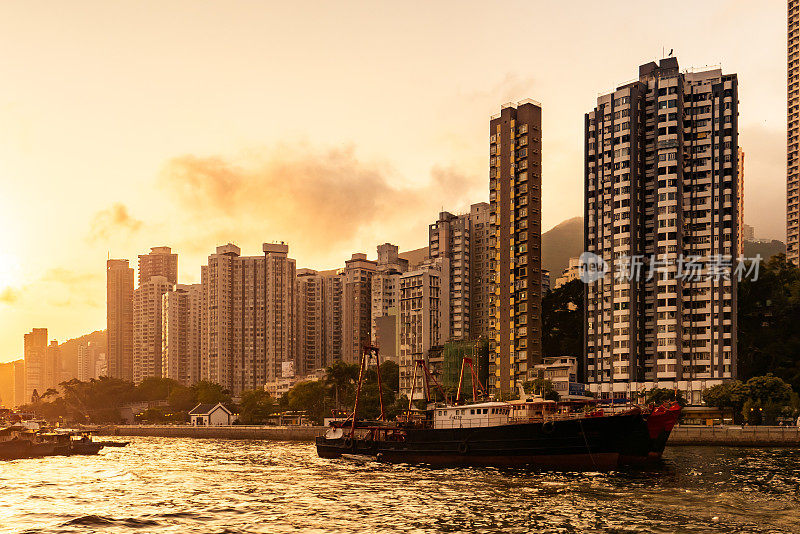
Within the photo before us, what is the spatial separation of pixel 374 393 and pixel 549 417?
87529 millimetres

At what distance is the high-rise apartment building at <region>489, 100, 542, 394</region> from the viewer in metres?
139

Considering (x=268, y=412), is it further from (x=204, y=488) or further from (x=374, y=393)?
(x=204, y=488)

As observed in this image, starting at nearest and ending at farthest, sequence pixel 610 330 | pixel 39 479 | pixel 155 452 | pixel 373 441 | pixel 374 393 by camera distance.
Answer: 1. pixel 39 479
2. pixel 373 441
3. pixel 155 452
4. pixel 610 330
5. pixel 374 393

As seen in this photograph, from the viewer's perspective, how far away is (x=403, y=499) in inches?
1841

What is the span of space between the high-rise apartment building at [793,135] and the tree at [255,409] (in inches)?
5198

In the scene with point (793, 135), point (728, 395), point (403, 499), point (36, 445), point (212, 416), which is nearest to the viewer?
point (403, 499)

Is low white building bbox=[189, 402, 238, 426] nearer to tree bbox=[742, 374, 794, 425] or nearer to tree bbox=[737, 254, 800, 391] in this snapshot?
tree bbox=[737, 254, 800, 391]

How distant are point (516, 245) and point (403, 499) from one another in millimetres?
98944

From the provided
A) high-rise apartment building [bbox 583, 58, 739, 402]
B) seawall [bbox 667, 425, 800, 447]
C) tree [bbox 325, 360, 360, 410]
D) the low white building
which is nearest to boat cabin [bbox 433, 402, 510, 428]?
seawall [bbox 667, 425, 800, 447]

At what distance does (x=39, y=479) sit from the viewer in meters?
62.1

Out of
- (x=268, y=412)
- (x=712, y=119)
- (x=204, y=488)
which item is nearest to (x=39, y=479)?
(x=204, y=488)

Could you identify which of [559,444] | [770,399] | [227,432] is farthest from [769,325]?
[227,432]

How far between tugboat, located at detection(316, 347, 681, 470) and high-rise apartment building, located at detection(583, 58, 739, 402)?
59.6 meters

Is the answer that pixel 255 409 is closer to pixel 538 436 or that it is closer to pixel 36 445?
pixel 36 445
